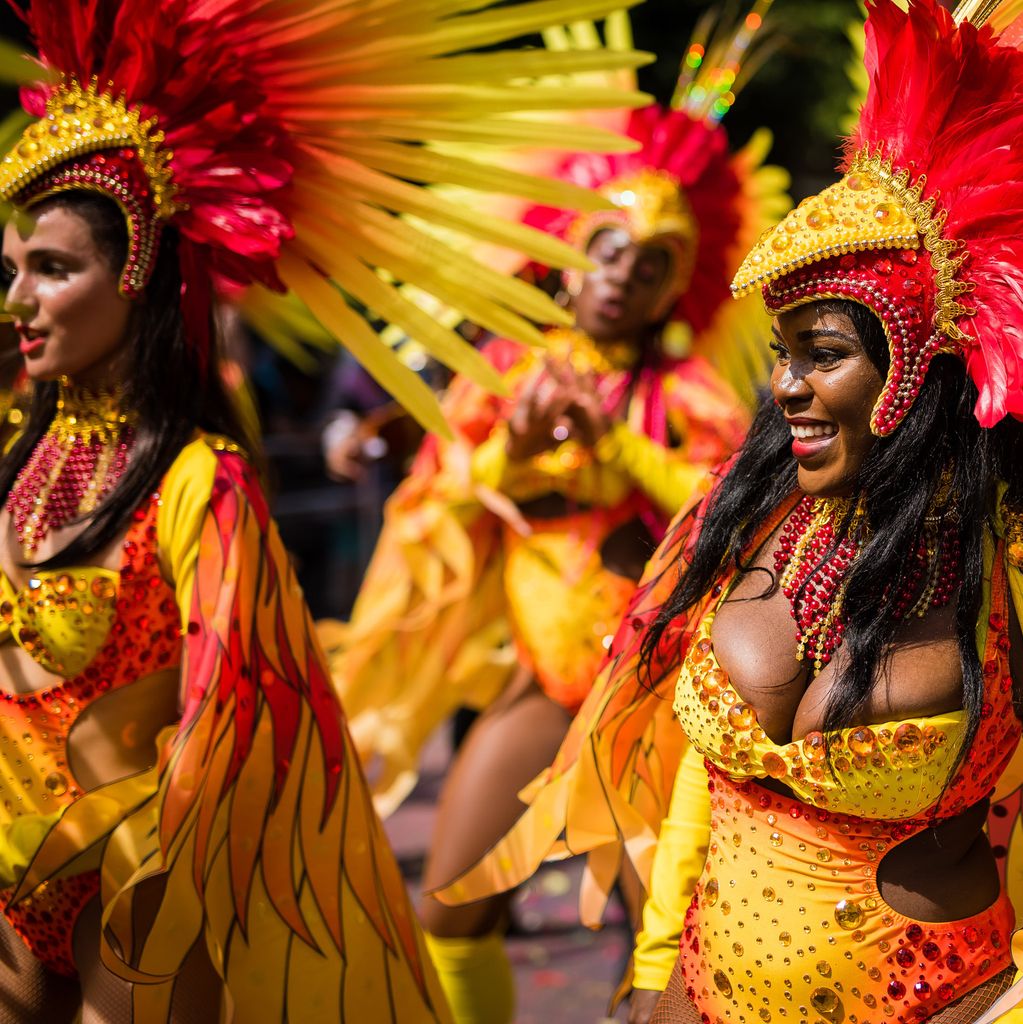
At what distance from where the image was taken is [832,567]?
6.37 ft

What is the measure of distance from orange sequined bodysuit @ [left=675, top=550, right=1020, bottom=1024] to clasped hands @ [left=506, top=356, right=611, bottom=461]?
1.61 m

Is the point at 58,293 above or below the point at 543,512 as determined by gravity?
above

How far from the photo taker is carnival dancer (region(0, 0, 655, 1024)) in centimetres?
227

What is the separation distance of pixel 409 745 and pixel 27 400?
1889 mm

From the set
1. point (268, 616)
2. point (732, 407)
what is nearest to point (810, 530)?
point (268, 616)

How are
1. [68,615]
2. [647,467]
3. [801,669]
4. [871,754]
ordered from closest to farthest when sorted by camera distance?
[871,754] < [801,669] < [68,615] < [647,467]

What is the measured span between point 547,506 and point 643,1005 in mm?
1814

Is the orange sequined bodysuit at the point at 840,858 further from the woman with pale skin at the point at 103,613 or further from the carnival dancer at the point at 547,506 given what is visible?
the carnival dancer at the point at 547,506

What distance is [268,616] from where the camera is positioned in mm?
2379

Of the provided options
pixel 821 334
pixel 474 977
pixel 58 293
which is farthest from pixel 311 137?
pixel 474 977

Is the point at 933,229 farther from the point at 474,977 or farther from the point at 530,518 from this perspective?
the point at 474,977

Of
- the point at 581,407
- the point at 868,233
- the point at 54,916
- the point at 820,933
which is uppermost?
the point at 868,233

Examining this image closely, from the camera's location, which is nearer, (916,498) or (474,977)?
(916,498)

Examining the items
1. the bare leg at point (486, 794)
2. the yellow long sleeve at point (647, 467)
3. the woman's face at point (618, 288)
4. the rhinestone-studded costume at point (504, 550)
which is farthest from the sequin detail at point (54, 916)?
the woman's face at point (618, 288)
